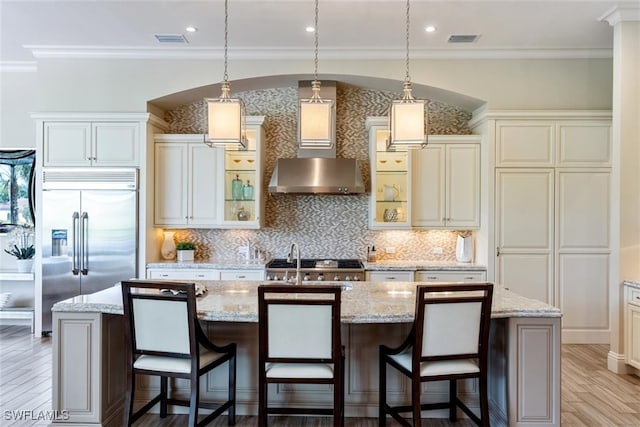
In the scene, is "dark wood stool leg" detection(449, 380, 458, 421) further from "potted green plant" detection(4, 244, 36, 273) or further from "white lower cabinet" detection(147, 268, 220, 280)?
"potted green plant" detection(4, 244, 36, 273)

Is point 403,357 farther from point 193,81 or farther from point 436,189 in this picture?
point 193,81

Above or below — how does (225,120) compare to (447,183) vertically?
above

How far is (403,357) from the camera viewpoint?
2.66 meters

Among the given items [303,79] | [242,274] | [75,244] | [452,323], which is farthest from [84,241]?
[452,323]

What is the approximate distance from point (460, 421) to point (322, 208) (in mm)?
3183

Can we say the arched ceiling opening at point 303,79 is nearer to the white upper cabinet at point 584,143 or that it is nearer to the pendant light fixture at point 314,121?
the white upper cabinet at point 584,143

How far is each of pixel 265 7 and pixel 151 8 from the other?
3.50 feet

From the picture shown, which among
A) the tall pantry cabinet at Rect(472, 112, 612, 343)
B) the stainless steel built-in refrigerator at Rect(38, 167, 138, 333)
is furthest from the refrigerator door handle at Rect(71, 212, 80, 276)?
the tall pantry cabinet at Rect(472, 112, 612, 343)

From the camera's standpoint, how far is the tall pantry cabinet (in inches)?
194

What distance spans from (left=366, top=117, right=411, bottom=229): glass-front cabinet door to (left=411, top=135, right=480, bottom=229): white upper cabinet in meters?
0.13

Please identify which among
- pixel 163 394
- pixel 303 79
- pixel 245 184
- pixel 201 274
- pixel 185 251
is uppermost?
pixel 303 79

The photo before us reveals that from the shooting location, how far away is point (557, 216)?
4.97 metres

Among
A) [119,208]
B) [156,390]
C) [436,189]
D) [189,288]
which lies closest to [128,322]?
[189,288]

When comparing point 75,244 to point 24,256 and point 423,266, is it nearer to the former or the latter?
point 24,256
